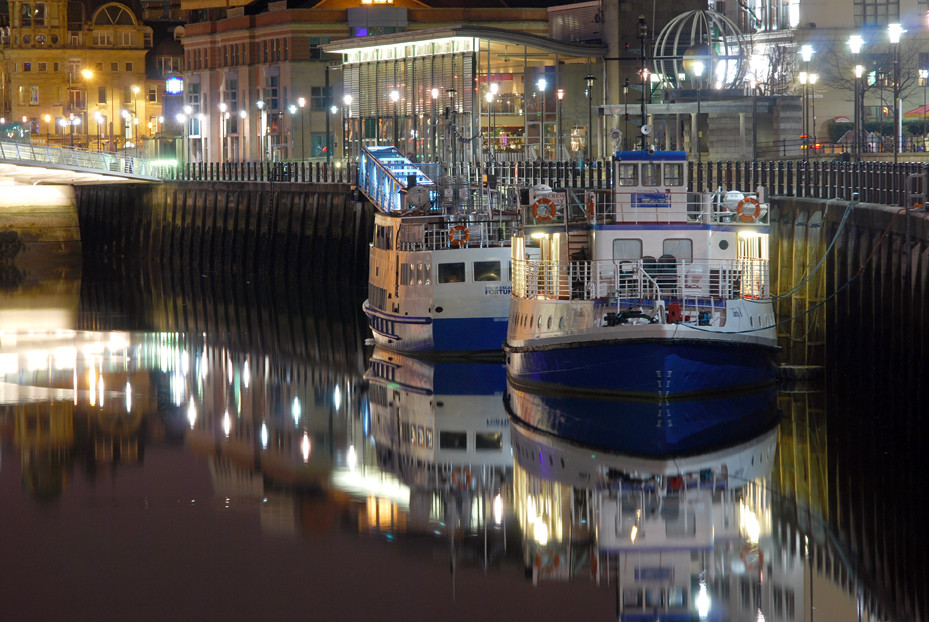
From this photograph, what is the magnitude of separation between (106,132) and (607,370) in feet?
404

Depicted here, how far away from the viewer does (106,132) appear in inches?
5837

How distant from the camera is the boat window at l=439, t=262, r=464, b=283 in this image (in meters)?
39.8

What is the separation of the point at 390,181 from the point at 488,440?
18516mm

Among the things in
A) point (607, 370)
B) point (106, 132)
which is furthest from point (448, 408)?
point (106, 132)

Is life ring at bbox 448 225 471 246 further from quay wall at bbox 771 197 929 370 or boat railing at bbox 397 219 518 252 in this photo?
quay wall at bbox 771 197 929 370

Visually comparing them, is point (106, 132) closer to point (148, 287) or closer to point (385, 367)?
point (148, 287)

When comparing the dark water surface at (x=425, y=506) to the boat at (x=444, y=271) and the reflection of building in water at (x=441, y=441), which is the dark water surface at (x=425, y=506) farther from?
the boat at (x=444, y=271)

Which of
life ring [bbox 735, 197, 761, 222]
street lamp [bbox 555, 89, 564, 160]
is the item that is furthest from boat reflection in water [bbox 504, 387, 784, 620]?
street lamp [bbox 555, 89, 564, 160]

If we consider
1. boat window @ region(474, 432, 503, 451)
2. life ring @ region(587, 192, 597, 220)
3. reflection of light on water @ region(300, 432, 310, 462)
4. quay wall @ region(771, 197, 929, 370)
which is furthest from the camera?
life ring @ region(587, 192, 597, 220)

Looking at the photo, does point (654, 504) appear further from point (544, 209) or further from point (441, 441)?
point (544, 209)

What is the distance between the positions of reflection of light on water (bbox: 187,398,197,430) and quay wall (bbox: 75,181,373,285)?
30290mm

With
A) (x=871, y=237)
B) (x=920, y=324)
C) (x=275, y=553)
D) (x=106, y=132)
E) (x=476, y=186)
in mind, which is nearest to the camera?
(x=275, y=553)

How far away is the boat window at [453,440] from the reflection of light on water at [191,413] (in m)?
5.65

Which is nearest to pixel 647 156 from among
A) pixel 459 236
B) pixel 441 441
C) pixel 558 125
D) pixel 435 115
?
pixel 459 236
